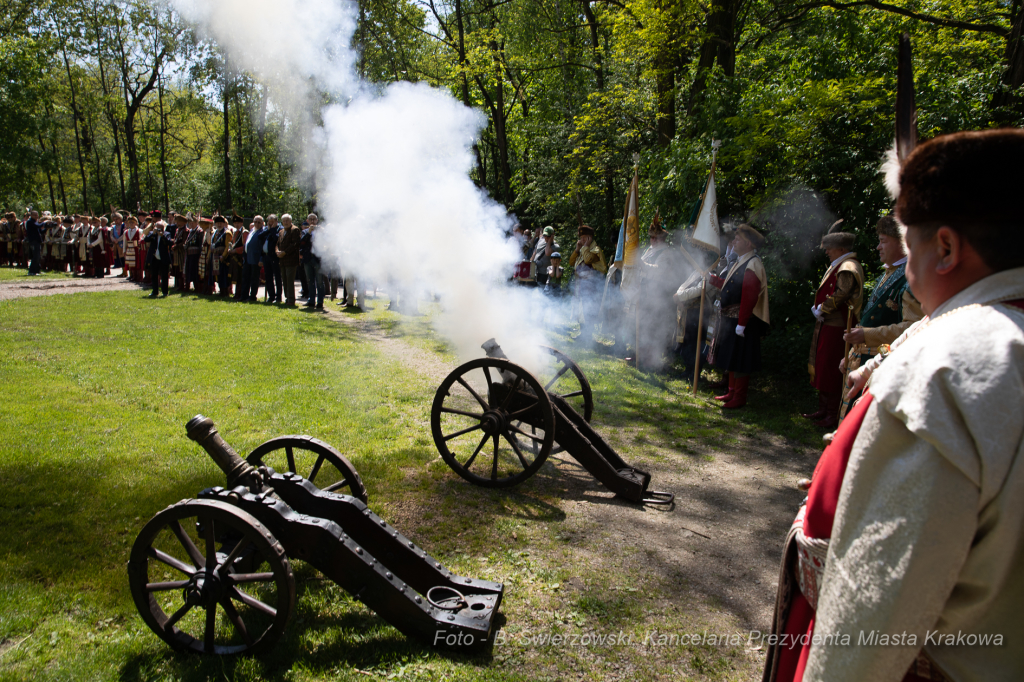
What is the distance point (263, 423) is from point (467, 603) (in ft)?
11.0

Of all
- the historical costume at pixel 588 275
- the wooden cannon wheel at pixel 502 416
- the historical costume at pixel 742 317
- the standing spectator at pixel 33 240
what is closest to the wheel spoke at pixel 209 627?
the wooden cannon wheel at pixel 502 416

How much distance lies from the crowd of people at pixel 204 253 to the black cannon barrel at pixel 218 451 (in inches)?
397

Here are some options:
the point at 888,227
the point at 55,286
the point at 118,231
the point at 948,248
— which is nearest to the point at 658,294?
the point at 888,227

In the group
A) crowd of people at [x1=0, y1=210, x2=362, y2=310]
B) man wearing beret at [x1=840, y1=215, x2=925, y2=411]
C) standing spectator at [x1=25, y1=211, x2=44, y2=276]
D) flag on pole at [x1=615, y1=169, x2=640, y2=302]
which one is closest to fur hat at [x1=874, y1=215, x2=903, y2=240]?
man wearing beret at [x1=840, y1=215, x2=925, y2=411]

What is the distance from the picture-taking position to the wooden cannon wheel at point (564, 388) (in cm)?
544

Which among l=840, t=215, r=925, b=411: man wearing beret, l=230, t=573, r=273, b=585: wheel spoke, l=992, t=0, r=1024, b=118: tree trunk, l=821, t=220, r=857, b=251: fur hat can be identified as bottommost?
l=230, t=573, r=273, b=585: wheel spoke

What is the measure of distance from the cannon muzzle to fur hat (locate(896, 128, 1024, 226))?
2835 mm

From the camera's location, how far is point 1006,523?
0.93 metres

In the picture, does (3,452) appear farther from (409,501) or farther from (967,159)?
(967,159)

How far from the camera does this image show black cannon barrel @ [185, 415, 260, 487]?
2.97 m

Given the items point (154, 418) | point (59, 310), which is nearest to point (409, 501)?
point (154, 418)

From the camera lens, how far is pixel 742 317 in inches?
281

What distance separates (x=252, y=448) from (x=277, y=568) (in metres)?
2.68

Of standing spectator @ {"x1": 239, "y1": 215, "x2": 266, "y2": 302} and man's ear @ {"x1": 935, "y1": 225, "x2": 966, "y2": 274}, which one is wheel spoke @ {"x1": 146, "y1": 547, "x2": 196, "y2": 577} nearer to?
man's ear @ {"x1": 935, "y1": 225, "x2": 966, "y2": 274}
